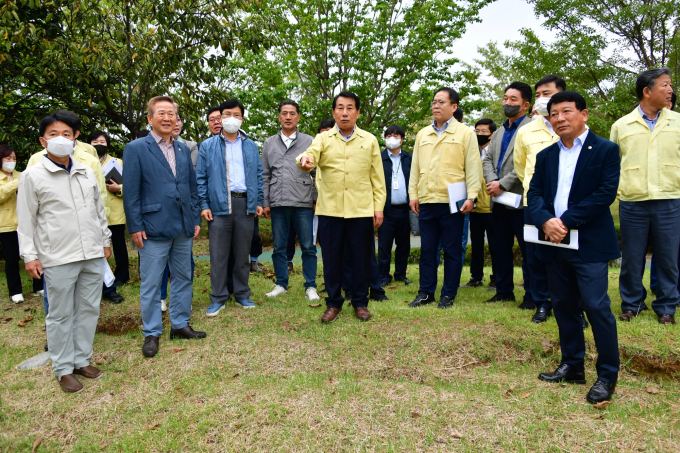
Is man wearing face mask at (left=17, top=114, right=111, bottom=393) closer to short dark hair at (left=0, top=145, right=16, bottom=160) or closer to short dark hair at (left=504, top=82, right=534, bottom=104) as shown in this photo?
short dark hair at (left=0, top=145, right=16, bottom=160)

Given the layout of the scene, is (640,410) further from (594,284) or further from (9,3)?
(9,3)

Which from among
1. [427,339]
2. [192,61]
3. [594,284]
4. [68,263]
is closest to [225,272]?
[68,263]

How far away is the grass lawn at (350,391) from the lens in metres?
3.10

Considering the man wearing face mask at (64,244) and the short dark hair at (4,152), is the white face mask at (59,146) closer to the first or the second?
the man wearing face mask at (64,244)

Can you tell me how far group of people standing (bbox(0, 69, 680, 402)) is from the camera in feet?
11.3

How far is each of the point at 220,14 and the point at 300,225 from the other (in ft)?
16.4

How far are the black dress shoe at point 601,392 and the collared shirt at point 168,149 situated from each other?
4.19 metres

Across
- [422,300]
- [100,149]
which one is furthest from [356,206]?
[100,149]

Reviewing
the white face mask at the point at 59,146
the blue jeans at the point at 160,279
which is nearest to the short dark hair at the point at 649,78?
the blue jeans at the point at 160,279

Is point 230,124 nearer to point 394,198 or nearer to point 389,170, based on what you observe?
point 389,170

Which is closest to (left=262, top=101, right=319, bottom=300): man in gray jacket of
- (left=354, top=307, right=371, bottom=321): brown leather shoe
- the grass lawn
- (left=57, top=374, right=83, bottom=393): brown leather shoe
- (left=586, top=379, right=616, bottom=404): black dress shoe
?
(left=354, top=307, right=371, bottom=321): brown leather shoe

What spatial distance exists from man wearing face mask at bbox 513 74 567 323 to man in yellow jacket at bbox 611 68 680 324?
84 cm

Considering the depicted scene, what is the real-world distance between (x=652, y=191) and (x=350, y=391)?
12.3 ft

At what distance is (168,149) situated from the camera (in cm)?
473
